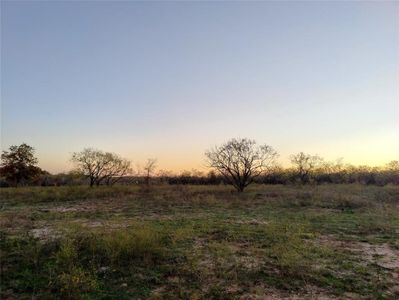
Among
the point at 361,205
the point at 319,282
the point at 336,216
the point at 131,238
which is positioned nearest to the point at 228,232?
the point at 131,238

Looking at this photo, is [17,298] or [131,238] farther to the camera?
[131,238]

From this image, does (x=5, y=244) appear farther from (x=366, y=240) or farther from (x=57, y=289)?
(x=366, y=240)

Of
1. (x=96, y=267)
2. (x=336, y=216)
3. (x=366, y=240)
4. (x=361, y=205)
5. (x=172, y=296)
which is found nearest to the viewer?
(x=172, y=296)

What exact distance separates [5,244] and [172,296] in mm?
4616

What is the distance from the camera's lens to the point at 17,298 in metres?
5.40

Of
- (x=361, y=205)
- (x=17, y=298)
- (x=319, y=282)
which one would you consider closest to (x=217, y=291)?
(x=319, y=282)

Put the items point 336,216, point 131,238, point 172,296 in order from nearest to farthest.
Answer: point 172,296 → point 131,238 → point 336,216

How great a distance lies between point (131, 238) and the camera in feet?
24.2

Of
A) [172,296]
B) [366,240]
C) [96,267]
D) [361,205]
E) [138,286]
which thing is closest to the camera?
[172,296]

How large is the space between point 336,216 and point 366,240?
4376 millimetres

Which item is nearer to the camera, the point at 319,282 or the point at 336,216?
the point at 319,282

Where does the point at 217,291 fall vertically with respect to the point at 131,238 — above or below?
below

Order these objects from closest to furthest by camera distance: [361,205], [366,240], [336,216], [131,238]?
[131,238]
[366,240]
[336,216]
[361,205]

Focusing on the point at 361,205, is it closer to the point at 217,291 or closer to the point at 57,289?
the point at 217,291
